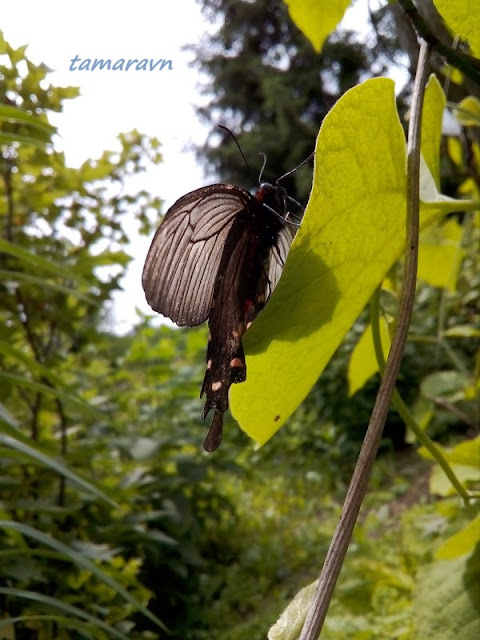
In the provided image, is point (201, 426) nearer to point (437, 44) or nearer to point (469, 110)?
point (469, 110)

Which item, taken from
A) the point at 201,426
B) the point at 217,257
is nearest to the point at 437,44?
the point at 217,257

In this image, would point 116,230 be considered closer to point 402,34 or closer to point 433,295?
point 402,34

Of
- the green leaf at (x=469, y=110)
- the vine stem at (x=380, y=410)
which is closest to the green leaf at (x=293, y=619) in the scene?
the vine stem at (x=380, y=410)

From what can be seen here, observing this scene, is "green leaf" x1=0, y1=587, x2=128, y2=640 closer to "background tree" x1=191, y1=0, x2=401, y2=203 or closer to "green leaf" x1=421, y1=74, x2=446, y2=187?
"green leaf" x1=421, y1=74, x2=446, y2=187

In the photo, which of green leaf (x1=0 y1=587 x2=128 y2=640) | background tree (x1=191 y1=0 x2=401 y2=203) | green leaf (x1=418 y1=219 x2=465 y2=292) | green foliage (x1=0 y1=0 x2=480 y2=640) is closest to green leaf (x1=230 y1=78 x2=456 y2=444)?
green foliage (x1=0 y1=0 x2=480 y2=640)

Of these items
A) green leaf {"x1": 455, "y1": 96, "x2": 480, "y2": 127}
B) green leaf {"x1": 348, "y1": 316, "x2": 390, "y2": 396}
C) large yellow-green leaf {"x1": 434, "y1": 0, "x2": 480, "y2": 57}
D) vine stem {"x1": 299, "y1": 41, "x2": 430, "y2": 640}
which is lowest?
vine stem {"x1": 299, "y1": 41, "x2": 430, "y2": 640}

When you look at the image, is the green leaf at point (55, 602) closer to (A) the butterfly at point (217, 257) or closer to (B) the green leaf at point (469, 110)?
(A) the butterfly at point (217, 257)

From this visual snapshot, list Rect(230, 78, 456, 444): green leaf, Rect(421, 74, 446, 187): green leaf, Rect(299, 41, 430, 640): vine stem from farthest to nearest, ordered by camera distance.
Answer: Rect(421, 74, 446, 187): green leaf
Rect(230, 78, 456, 444): green leaf
Rect(299, 41, 430, 640): vine stem
